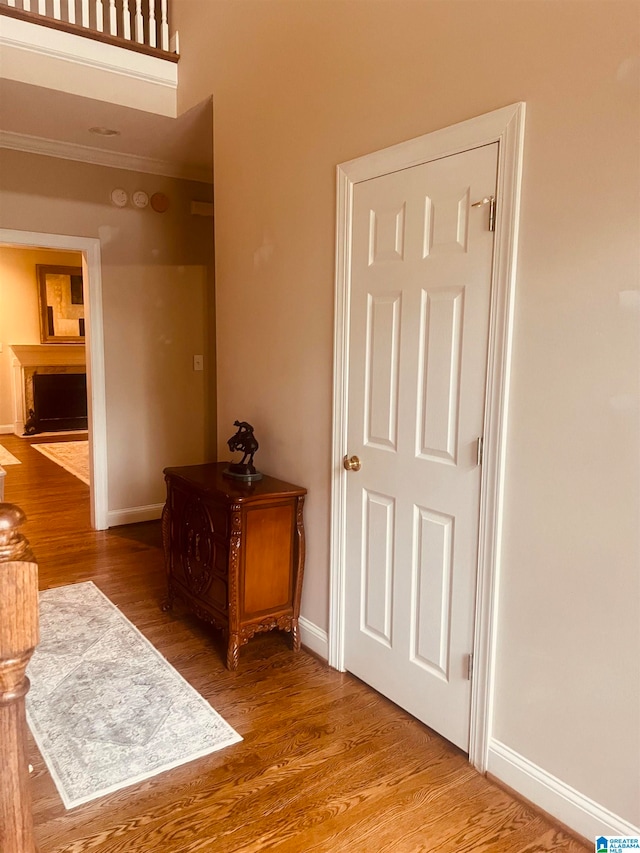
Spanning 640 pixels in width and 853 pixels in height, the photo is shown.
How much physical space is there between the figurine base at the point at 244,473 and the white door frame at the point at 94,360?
199cm

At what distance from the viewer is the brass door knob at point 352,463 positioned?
249 centimetres

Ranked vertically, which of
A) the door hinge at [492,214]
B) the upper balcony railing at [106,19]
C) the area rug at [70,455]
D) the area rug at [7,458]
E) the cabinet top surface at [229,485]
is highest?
the upper balcony railing at [106,19]

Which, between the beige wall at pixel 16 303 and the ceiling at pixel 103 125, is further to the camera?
the beige wall at pixel 16 303

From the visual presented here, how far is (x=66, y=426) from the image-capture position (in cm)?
891

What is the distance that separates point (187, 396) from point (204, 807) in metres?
3.41

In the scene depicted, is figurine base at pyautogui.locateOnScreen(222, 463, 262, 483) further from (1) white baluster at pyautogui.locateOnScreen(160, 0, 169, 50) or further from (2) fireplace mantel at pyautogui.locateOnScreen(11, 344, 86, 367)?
(2) fireplace mantel at pyautogui.locateOnScreen(11, 344, 86, 367)

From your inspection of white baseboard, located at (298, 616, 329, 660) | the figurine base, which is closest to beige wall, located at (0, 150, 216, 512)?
the figurine base

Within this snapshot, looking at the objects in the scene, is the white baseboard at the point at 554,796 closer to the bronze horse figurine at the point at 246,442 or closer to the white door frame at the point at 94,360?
the bronze horse figurine at the point at 246,442

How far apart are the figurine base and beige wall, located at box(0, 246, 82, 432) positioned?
6895 mm

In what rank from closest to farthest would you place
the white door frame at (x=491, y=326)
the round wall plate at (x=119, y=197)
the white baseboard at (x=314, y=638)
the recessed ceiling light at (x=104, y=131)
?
the white door frame at (x=491, y=326)
the white baseboard at (x=314, y=638)
the recessed ceiling light at (x=104, y=131)
the round wall plate at (x=119, y=197)

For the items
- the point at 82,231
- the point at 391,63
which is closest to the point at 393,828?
the point at 391,63

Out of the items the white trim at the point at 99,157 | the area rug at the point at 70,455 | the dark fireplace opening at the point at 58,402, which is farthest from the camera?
the dark fireplace opening at the point at 58,402

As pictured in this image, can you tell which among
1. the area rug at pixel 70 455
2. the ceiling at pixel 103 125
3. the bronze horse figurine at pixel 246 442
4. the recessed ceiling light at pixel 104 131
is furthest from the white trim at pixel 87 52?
the area rug at pixel 70 455

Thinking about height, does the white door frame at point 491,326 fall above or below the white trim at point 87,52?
below
